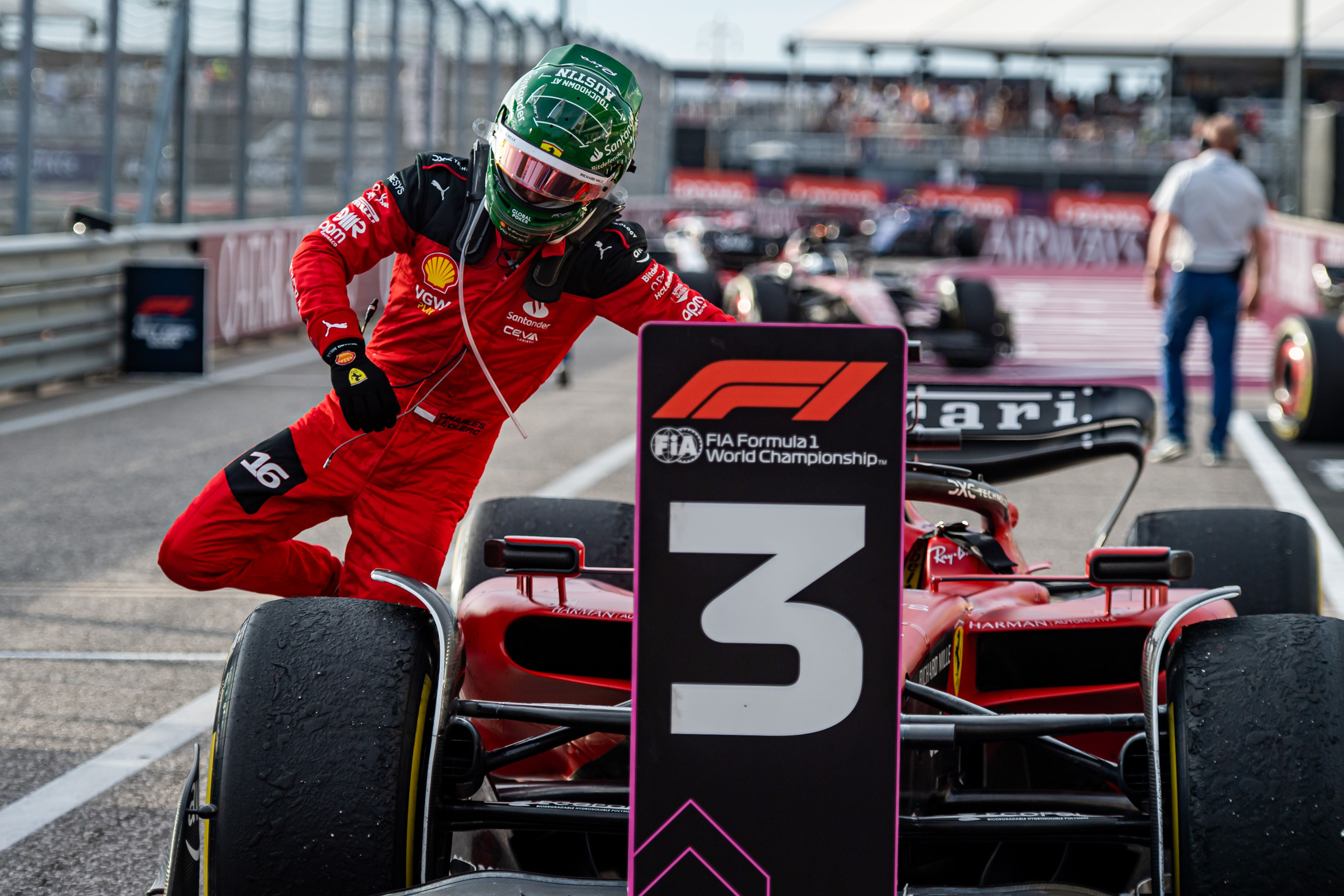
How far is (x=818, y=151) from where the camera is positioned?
43.5 metres

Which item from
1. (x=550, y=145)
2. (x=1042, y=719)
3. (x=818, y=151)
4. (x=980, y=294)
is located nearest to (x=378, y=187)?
(x=550, y=145)

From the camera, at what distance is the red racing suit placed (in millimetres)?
3529

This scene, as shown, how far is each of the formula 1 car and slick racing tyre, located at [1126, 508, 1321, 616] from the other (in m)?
0.36

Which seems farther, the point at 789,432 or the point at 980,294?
the point at 980,294

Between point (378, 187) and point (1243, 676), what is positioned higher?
point (378, 187)

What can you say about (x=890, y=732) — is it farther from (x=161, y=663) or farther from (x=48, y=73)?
(x=48, y=73)

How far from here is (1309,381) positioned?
32.9 feet

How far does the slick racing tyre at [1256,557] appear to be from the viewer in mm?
3926

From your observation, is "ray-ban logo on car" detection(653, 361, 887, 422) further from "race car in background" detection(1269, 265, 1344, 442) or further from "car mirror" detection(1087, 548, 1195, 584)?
"race car in background" detection(1269, 265, 1344, 442)

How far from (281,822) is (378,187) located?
5.23ft

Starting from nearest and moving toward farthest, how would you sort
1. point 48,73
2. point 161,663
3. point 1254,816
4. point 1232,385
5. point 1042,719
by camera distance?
point 1254,816 < point 1042,719 < point 161,663 < point 1232,385 < point 48,73

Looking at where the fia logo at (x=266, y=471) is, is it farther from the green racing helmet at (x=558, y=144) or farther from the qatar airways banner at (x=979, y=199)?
the qatar airways banner at (x=979, y=199)

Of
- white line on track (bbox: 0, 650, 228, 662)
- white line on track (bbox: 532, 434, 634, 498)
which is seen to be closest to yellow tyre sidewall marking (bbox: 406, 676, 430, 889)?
white line on track (bbox: 0, 650, 228, 662)

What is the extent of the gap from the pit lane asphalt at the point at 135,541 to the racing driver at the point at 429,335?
64 cm
